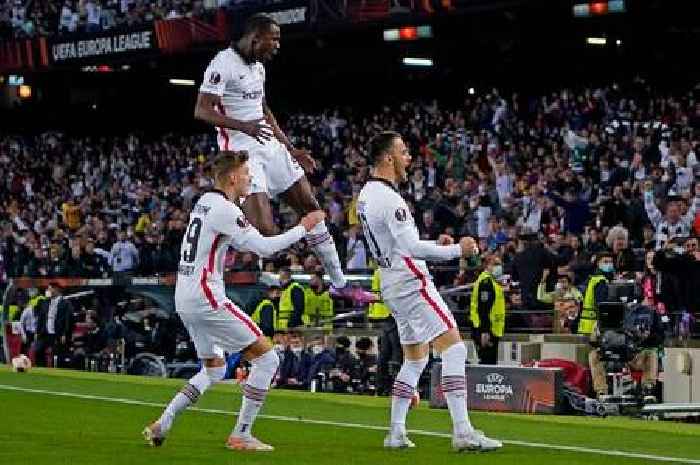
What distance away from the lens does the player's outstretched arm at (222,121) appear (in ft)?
39.9

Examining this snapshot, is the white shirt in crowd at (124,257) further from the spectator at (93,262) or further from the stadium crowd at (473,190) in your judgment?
the spectator at (93,262)

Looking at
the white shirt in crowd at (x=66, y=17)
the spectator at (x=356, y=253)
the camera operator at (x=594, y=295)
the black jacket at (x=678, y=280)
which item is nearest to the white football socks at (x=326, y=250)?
the black jacket at (x=678, y=280)

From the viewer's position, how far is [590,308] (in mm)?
19922

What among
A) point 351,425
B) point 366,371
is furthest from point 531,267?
point 351,425

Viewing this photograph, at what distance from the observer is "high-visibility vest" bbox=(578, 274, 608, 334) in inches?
773

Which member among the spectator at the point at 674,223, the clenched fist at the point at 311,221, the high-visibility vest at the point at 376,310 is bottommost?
the high-visibility vest at the point at 376,310

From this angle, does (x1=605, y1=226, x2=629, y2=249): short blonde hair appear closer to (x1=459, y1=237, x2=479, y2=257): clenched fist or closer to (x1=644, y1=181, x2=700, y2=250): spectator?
(x1=644, y1=181, x2=700, y2=250): spectator

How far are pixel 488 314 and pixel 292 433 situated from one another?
324 inches

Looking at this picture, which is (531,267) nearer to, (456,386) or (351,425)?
(351,425)

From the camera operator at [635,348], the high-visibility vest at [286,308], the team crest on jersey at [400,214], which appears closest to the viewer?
the team crest on jersey at [400,214]

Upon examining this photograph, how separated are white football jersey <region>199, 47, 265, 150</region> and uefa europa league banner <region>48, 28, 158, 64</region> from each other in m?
26.2

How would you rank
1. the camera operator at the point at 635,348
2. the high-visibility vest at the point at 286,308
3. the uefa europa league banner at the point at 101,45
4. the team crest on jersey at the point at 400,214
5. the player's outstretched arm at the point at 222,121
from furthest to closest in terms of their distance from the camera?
1. the uefa europa league banner at the point at 101,45
2. the high-visibility vest at the point at 286,308
3. the camera operator at the point at 635,348
4. the player's outstretched arm at the point at 222,121
5. the team crest on jersey at the point at 400,214

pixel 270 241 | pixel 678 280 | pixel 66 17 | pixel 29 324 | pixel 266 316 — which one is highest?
pixel 66 17

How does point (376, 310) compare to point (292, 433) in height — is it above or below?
below
